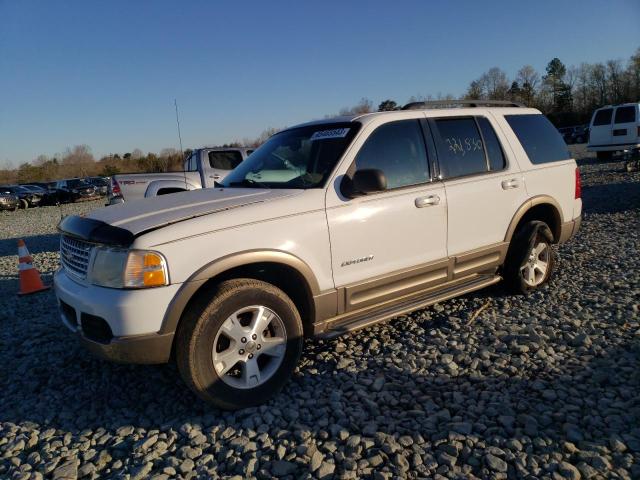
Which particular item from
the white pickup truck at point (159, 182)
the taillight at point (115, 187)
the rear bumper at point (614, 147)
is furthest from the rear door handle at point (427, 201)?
the rear bumper at point (614, 147)

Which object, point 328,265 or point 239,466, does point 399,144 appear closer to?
point 328,265

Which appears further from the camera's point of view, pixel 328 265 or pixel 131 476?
pixel 328 265

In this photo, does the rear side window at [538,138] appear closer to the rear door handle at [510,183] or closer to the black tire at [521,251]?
the rear door handle at [510,183]

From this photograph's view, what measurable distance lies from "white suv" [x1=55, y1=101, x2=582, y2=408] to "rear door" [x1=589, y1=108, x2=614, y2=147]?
52.9ft

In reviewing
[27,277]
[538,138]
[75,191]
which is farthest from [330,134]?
[75,191]

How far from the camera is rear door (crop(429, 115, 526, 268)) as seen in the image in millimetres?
4062

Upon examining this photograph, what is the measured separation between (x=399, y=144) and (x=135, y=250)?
2.28m

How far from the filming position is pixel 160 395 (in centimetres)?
341

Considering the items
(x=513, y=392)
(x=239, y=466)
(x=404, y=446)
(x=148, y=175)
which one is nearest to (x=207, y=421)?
(x=239, y=466)

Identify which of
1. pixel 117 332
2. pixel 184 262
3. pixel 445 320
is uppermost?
pixel 184 262

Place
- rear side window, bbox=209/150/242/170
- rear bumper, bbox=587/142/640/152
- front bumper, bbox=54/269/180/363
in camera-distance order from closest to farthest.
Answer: front bumper, bbox=54/269/180/363 → rear side window, bbox=209/150/242/170 → rear bumper, bbox=587/142/640/152

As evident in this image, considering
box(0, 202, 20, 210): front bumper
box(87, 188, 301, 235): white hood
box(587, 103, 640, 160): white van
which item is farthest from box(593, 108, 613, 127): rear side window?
box(0, 202, 20, 210): front bumper

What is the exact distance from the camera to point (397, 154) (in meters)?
3.84

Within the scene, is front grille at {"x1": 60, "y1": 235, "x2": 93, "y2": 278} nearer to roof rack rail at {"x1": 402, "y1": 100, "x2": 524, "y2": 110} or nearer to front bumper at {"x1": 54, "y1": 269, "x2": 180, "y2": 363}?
front bumper at {"x1": 54, "y1": 269, "x2": 180, "y2": 363}
